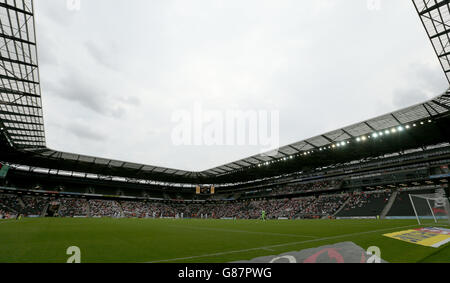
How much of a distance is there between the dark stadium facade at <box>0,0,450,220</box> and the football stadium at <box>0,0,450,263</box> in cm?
19

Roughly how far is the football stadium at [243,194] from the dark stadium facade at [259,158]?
192mm

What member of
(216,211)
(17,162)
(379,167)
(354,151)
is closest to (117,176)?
(17,162)

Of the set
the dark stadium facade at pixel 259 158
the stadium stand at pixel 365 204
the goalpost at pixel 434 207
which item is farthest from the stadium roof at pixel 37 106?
the goalpost at pixel 434 207

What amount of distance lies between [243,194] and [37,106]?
61.0 metres

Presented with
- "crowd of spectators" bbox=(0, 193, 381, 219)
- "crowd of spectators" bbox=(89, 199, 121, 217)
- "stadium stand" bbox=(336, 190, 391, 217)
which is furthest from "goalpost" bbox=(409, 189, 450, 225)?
"crowd of spectators" bbox=(89, 199, 121, 217)

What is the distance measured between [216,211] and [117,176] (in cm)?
3411

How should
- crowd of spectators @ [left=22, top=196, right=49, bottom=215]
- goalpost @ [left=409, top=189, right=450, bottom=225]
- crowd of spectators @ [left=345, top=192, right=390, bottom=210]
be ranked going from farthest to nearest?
crowd of spectators @ [left=22, top=196, right=49, bottom=215]
crowd of spectators @ [left=345, top=192, right=390, bottom=210]
goalpost @ [left=409, top=189, right=450, bottom=225]

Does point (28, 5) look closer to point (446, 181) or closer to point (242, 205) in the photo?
point (446, 181)

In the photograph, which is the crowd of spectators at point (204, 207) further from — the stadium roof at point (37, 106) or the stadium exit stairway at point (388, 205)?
the stadium roof at point (37, 106)

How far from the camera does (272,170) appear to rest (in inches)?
2435

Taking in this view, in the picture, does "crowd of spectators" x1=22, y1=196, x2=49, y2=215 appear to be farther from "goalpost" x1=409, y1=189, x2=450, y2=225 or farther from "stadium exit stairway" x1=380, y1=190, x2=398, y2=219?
"stadium exit stairway" x1=380, y1=190, x2=398, y2=219

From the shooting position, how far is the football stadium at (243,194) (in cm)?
753

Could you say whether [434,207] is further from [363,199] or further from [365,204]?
[363,199]

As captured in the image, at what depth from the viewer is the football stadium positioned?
24.7 ft
